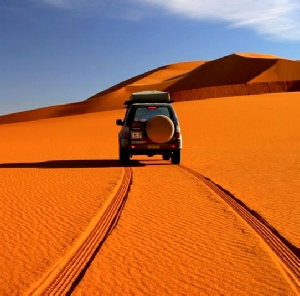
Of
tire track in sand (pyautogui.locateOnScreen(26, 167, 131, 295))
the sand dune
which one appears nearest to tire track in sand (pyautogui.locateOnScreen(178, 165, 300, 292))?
the sand dune

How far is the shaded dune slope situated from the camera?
70.1 metres

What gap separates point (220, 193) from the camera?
10.3 m

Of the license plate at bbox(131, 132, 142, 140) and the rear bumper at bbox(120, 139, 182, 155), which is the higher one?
the license plate at bbox(131, 132, 142, 140)

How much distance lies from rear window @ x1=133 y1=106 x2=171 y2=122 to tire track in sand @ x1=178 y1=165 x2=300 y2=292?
19.8 ft

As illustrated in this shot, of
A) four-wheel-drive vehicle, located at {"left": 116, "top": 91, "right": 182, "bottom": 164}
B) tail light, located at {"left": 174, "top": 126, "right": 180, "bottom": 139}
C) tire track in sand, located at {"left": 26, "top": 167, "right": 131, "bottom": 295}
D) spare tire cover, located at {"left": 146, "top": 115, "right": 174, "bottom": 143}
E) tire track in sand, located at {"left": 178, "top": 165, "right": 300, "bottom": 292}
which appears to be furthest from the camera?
tail light, located at {"left": 174, "top": 126, "right": 180, "bottom": 139}

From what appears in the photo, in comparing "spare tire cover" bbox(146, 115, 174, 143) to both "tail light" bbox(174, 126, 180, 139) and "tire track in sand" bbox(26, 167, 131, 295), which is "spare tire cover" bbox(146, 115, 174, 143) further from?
"tire track in sand" bbox(26, 167, 131, 295)

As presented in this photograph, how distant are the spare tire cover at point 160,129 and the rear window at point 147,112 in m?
0.62

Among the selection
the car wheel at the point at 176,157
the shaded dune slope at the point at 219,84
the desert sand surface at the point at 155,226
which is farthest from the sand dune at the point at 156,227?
the shaded dune slope at the point at 219,84

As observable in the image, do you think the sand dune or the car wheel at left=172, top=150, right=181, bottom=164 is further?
the car wheel at left=172, top=150, right=181, bottom=164

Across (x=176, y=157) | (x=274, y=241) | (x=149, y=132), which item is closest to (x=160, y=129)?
(x=149, y=132)

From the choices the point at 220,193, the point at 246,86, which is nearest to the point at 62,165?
the point at 220,193

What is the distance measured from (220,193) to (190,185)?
1.20 m

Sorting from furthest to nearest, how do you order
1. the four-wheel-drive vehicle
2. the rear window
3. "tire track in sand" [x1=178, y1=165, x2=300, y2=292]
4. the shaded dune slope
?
the shaded dune slope → the rear window → the four-wheel-drive vehicle → "tire track in sand" [x1=178, y1=165, x2=300, y2=292]

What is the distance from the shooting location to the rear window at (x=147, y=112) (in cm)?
1569
